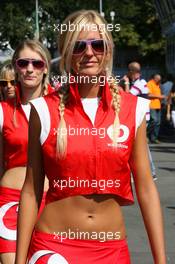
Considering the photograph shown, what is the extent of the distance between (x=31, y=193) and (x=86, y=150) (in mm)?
310

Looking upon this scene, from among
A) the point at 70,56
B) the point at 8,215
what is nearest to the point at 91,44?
the point at 70,56

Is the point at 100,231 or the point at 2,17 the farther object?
the point at 2,17

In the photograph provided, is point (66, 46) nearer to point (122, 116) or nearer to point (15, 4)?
point (122, 116)

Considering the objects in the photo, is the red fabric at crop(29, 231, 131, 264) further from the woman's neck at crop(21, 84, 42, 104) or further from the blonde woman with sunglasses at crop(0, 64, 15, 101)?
the blonde woman with sunglasses at crop(0, 64, 15, 101)

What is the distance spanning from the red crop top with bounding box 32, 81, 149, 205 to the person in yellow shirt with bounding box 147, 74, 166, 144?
1856cm

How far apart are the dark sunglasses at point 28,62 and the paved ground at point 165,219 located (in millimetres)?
2775

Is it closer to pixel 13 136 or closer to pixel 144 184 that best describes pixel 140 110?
pixel 144 184

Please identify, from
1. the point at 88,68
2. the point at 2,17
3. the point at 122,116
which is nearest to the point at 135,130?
the point at 122,116

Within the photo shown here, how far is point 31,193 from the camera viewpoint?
377 centimetres

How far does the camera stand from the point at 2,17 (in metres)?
62.0

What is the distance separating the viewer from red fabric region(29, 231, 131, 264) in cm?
365

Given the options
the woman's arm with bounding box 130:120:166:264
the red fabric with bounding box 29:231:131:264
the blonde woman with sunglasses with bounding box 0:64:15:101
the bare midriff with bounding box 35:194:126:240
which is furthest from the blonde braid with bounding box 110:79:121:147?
the blonde woman with sunglasses with bounding box 0:64:15:101

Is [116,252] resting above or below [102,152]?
below

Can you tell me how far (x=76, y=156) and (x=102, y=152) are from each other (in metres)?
0.11
